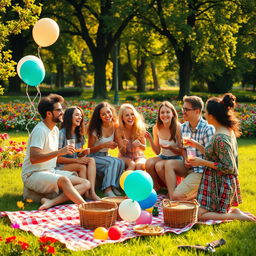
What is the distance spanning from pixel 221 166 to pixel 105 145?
7.63 ft

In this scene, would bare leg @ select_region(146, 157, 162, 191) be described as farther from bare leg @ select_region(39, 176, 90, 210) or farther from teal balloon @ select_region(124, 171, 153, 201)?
teal balloon @ select_region(124, 171, 153, 201)

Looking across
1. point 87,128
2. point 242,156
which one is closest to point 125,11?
point 242,156

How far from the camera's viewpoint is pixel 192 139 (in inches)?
223

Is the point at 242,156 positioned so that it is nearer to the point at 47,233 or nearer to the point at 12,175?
the point at 12,175

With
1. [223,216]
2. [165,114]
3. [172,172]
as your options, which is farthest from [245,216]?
[165,114]

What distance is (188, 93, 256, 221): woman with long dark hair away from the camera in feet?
15.9

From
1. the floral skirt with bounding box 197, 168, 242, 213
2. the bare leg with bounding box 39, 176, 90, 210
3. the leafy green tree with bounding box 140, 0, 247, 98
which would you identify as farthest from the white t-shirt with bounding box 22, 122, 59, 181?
the leafy green tree with bounding box 140, 0, 247, 98

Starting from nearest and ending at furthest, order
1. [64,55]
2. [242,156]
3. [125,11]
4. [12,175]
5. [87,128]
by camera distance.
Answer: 1. [87,128]
2. [12,175]
3. [242,156]
4. [125,11]
5. [64,55]

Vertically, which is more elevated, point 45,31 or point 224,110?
point 45,31

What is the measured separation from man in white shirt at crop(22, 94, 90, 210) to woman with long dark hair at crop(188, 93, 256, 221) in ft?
5.57

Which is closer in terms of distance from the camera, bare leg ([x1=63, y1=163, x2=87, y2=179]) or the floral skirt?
the floral skirt

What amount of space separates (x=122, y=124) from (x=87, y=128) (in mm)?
612

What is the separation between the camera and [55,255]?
382 centimetres

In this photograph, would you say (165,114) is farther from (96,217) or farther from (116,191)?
(96,217)
